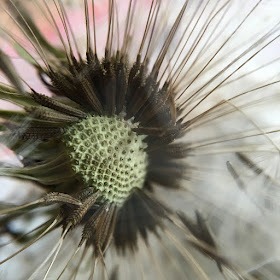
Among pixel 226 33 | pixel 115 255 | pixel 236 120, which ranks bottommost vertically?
pixel 115 255

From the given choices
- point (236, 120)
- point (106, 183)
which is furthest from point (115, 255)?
point (236, 120)

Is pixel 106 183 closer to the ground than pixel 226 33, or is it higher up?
closer to the ground

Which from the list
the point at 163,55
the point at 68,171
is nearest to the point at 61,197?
the point at 68,171

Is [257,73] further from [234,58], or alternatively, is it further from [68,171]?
[68,171]
